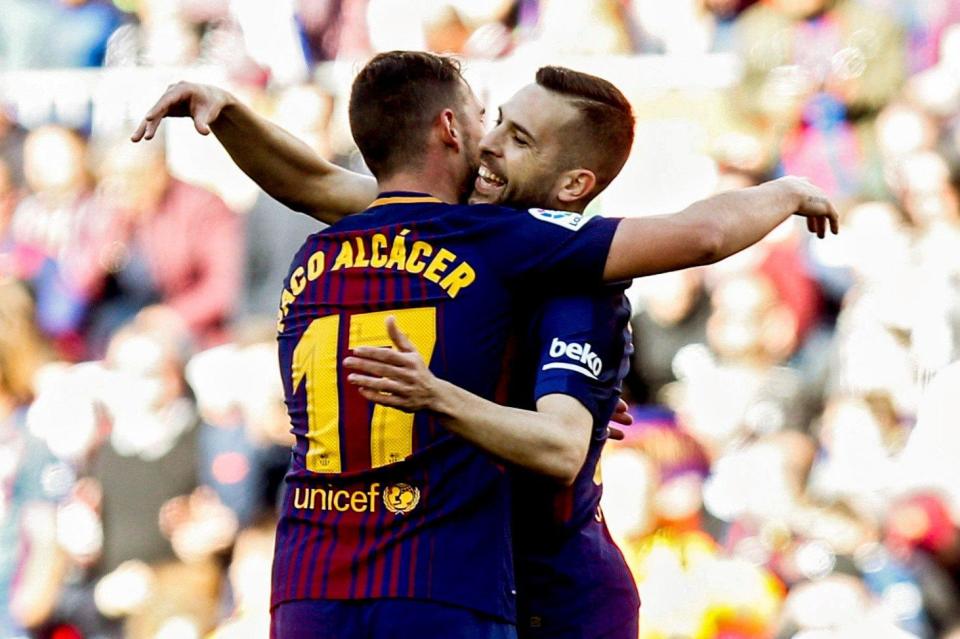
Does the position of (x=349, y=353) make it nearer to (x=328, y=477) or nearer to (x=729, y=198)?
(x=328, y=477)

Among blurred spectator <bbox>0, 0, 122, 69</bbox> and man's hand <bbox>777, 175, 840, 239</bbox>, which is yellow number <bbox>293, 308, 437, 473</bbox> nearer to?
man's hand <bbox>777, 175, 840, 239</bbox>

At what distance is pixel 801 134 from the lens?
7.42 meters

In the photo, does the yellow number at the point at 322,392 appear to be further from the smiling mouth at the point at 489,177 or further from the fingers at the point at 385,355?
the smiling mouth at the point at 489,177

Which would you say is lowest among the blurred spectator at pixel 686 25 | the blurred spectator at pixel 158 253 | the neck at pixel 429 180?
the neck at pixel 429 180

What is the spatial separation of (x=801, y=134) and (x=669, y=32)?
791mm

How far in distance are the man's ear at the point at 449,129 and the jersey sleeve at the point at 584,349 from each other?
440mm

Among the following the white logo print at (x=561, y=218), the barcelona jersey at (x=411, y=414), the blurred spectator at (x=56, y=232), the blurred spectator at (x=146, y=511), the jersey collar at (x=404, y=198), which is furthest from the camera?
the blurred spectator at (x=56, y=232)

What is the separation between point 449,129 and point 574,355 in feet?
2.01

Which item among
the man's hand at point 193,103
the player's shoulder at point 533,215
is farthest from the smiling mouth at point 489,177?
the man's hand at point 193,103

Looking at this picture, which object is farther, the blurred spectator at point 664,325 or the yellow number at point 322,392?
the blurred spectator at point 664,325

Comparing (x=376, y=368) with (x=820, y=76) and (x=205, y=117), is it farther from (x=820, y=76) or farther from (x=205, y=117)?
(x=820, y=76)

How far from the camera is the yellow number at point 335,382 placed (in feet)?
11.1

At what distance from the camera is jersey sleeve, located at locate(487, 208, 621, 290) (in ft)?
11.3

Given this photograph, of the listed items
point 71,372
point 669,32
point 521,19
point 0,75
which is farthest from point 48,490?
point 669,32
